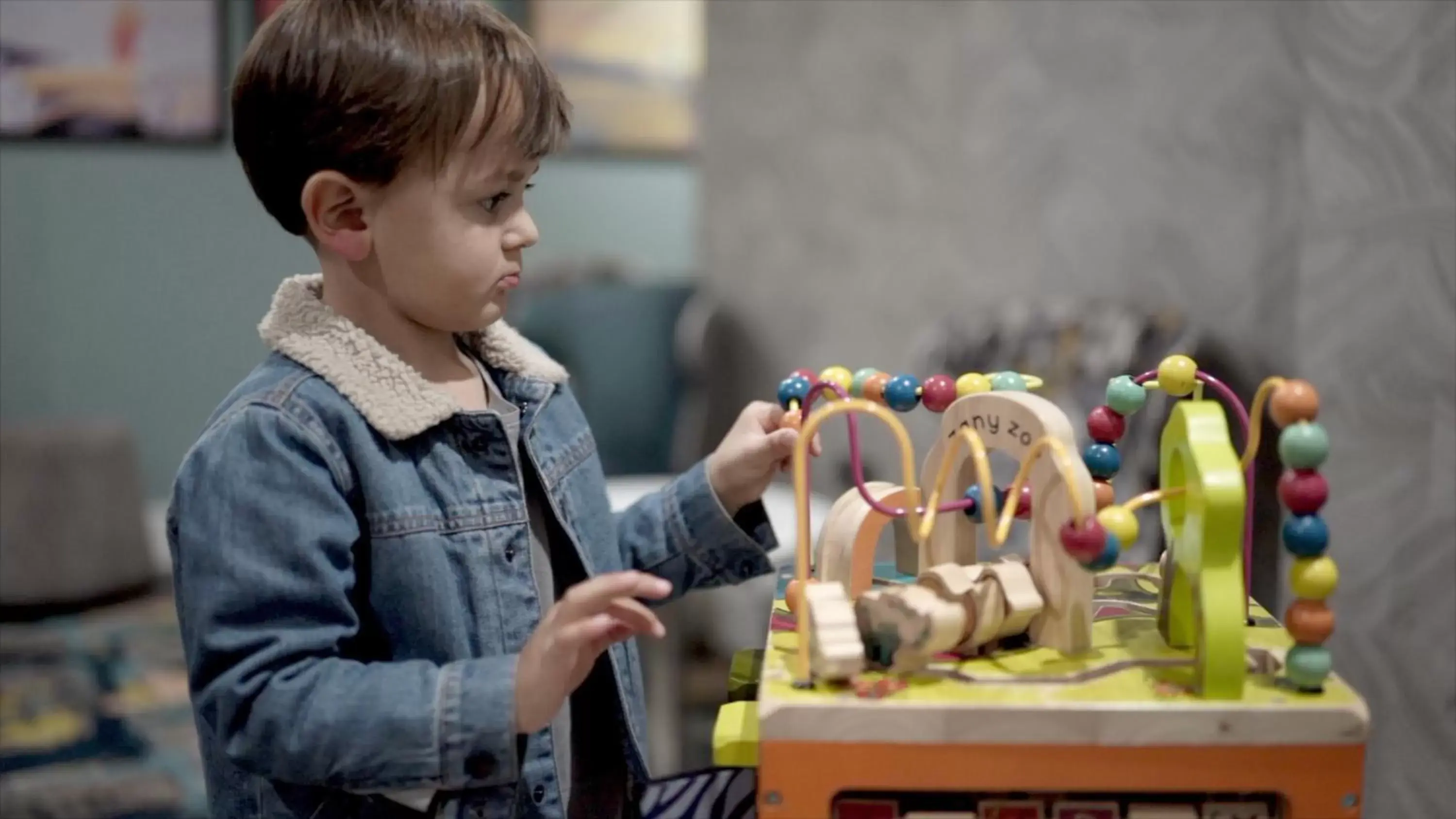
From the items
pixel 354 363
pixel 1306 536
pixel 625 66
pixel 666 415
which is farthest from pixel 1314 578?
pixel 625 66

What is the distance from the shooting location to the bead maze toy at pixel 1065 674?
60 cm

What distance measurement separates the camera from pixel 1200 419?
2.15ft

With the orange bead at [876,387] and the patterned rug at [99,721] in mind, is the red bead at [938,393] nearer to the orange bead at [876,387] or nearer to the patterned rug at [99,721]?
the orange bead at [876,387]

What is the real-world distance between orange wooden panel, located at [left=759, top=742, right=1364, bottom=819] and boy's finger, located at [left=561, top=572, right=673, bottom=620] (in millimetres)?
100

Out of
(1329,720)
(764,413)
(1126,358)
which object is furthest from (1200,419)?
(1126,358)

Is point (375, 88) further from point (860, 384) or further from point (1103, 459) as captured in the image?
point (1103, 459)

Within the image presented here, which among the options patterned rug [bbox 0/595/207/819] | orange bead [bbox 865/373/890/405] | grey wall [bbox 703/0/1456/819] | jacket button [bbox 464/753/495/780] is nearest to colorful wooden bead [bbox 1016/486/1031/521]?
orange bead [bbox 865/373/890/405]

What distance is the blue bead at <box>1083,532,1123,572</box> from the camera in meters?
0.63

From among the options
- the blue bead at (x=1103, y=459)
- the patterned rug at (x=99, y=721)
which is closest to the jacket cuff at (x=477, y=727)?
the blue bead at (x=1103, y=459)

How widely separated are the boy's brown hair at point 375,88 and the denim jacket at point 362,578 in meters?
0.10

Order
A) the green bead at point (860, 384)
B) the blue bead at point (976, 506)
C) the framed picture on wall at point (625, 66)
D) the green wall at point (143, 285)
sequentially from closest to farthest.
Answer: the blue bead at point (976, 506) < the green bead at point (860, 384) < the green wall at point (143, 285) < the framed picture on wall at point (625, 66)

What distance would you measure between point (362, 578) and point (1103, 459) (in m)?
0.46

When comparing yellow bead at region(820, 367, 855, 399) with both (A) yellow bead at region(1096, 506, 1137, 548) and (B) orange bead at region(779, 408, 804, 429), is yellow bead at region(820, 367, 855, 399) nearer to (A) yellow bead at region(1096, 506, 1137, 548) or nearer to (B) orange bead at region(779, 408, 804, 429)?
(B) orange bead at region(779, 408, 804, 429)

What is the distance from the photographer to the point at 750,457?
2.97 ft
